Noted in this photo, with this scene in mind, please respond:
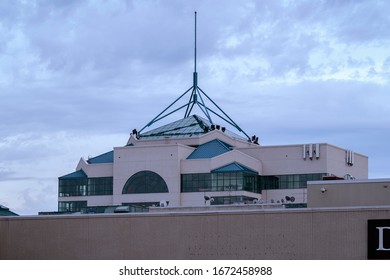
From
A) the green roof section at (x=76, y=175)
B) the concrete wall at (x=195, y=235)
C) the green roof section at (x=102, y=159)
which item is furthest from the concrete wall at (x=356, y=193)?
the green roof section at (x=102, y=159)

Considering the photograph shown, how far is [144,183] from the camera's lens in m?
132

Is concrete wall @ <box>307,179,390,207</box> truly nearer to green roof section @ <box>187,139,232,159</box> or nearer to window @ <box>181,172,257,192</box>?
window @ <box>181,172,257,192</box>

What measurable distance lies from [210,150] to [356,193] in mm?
74634

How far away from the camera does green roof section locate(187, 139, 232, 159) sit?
437ft

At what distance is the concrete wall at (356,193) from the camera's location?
199 ft

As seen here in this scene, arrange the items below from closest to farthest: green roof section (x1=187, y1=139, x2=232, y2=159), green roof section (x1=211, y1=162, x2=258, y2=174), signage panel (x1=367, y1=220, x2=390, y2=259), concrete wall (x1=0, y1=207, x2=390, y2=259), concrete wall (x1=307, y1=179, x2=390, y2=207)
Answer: signage panel (x1=367, y1=220, x2=390, y2=259), concrete wall (x1=0, y1=207, x2=390, y2=259), concrete wall (x1=307, y1=179, x2=390, y2=207), green roof section (x1=211, y1=162, x2=258, y2=174), green roof section (x1=187, y1=139, x2=232, y2=159)

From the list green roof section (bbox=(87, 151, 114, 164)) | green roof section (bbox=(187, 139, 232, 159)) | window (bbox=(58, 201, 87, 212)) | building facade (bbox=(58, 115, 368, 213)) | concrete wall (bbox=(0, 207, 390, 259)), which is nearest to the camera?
concrete wall (bbox=(0, 207, 390, 259))

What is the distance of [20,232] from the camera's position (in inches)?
2419

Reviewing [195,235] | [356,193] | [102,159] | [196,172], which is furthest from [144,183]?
[195,235]

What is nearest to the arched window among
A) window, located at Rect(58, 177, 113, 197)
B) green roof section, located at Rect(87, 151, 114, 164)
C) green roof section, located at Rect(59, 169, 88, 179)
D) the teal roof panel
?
window, located at Rect(58, 177, 113, 197)

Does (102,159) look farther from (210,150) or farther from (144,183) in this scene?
(210,150)

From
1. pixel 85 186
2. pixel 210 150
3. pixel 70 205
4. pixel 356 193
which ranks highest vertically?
pixel 210 150

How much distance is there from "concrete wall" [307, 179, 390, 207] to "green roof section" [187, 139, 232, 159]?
71.6 metres

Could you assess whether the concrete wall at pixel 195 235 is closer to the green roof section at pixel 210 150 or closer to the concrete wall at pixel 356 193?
the concrete wall at pixel 356 193
